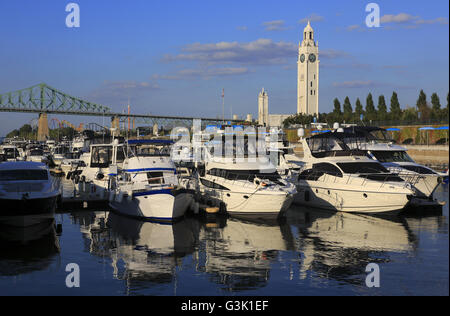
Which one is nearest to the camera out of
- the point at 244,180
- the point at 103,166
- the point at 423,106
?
the point at 244,180

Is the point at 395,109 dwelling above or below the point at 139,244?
above

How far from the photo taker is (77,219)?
22.1 meters

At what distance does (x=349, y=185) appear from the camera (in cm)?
2228

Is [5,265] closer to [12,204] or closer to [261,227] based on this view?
[12,204]

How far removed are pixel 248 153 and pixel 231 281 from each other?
38.7 feet

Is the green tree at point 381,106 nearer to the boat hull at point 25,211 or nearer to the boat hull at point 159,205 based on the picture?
the boat hull at point 159,205

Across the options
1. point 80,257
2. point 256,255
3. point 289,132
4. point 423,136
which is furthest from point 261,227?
→ point 289,132

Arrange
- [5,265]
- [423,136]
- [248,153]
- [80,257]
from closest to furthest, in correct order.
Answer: [5,265] < [80,257] < [248,153] < [423,136]

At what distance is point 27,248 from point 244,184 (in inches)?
372

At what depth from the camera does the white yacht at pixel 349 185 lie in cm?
2112

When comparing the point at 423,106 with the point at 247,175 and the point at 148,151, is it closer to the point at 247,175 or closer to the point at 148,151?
the point at 148,151

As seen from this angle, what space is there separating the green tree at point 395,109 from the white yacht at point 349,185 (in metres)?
67.4

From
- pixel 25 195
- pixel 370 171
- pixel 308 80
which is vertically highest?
pixel 308 80

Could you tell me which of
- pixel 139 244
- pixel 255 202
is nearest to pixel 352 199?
pixel 255 202
